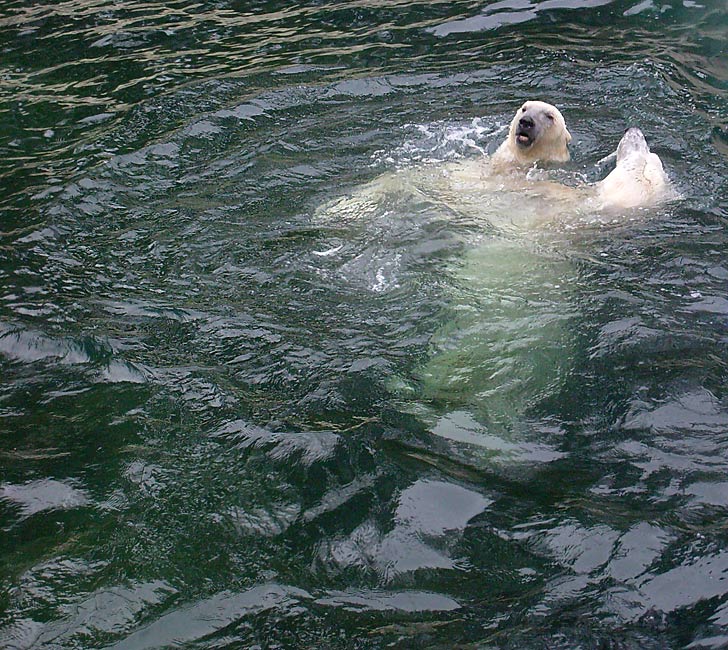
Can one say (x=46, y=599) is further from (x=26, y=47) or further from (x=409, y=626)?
(x=26, y=47)

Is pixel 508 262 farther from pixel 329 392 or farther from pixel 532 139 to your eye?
pixel 329 392

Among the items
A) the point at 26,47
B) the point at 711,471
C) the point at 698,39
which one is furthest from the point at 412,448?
the point at 26,47

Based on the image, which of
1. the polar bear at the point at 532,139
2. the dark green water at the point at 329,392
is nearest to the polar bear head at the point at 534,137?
the polar bear at the point at 532,139

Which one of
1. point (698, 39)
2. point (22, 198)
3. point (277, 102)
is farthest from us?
point (698, 39)

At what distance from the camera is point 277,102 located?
24.7 ft

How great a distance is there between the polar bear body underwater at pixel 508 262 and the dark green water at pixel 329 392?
0.17ft

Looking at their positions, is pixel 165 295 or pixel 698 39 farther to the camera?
pixel 698 39

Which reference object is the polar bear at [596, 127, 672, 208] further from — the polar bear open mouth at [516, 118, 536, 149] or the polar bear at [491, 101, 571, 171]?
the polar bear open mouth at [516, 118, 536, 149]

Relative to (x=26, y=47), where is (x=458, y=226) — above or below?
below

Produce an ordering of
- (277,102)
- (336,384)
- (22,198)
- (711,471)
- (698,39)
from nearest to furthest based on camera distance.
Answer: (711,471) < (336,384) < (22,198) < (277,102) < (698,39)

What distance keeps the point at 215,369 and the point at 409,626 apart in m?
1.85

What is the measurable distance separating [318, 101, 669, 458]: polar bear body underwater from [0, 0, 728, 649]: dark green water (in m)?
0.05

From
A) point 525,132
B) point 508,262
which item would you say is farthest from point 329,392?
point 525,132

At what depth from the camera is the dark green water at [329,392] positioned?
130 inches
